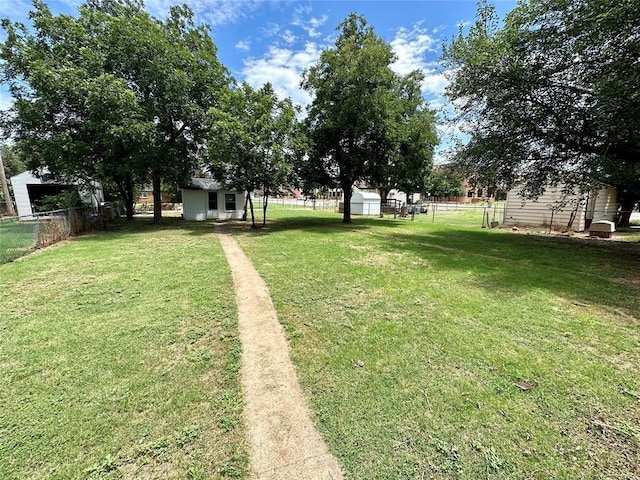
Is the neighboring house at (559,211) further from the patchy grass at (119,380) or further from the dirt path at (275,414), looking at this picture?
the patchy grass at (119,380)

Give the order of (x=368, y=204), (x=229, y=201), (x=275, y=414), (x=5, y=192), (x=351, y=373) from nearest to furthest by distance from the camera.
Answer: (x=275, y=414), (x=351, y=373), (x=5, y=192), (x=229, y=201), (x=368, y=204)

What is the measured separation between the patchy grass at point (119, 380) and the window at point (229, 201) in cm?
1644

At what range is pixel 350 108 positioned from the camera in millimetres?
14422

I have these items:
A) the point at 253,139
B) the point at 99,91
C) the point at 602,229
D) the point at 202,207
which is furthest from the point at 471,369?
the point at 202,207

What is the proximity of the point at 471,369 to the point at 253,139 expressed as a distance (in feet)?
40.7

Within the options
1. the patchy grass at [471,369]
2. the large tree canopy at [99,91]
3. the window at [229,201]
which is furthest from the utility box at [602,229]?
the window at [229,201]

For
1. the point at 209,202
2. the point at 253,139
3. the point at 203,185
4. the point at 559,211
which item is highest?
the point at 253,139

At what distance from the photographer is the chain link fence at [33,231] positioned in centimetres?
741

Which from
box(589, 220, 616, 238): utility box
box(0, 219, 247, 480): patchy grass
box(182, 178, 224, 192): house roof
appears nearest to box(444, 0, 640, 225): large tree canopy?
box(589, 220, 616, 238): utility box

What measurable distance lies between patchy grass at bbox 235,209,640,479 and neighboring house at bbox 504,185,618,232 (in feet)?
38.5

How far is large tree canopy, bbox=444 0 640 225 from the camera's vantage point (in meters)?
6.65

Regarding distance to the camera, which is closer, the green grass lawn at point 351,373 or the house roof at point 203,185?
the green grass lawn at point 351,373

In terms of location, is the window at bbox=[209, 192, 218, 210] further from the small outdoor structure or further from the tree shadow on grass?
the tree shadow on grass

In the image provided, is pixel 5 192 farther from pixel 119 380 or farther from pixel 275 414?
pixel 275 414
